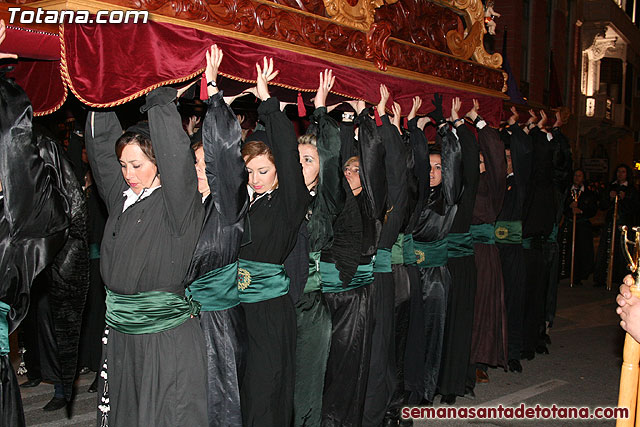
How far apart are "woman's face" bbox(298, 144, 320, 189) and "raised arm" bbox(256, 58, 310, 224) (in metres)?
0.41

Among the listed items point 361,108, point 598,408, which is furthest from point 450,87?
point 598,408

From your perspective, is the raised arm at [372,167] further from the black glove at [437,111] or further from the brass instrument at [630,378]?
the brass instrument at [630,378]

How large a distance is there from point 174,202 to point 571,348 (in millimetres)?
5886

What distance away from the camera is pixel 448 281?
18.2 feet

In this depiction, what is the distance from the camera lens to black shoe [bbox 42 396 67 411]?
199 inches

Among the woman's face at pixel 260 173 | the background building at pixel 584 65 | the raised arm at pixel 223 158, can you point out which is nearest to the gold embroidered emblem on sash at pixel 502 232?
the background building at pixel 584 65

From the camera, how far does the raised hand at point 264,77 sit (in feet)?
12.1

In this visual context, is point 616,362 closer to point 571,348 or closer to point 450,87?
point 571,348

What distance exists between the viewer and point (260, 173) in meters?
3.67

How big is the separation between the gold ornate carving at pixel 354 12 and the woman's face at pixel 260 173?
131cm

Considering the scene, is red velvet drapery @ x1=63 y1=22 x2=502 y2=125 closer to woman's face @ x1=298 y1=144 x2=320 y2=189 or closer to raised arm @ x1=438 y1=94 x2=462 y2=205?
woman's face @ x1=298 y1=144 x2=320 y2=189

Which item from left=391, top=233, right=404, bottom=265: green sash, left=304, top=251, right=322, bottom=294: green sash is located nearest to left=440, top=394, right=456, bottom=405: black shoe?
left=391, top=233, right=404, bottom=265: green sash

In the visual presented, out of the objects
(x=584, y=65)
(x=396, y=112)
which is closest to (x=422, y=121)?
(x=396, y=112)

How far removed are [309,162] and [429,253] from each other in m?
1.83
